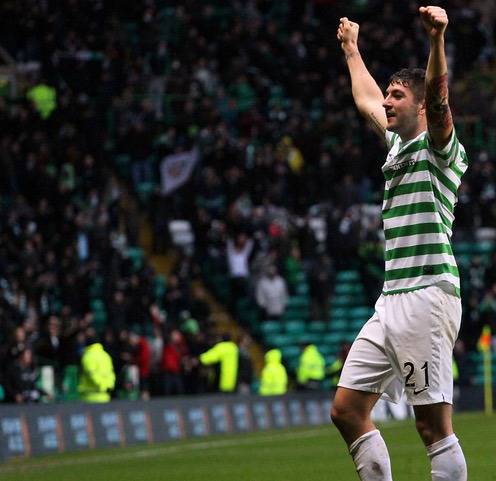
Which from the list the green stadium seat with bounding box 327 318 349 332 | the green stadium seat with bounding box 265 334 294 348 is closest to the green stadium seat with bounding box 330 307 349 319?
the green stadium seat with bounding box 327 318 349 332

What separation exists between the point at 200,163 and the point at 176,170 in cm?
72

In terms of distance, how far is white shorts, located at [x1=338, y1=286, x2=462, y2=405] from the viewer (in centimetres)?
784

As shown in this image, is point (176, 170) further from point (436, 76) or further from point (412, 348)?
point (436, 76)

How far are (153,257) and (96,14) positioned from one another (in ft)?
20.4

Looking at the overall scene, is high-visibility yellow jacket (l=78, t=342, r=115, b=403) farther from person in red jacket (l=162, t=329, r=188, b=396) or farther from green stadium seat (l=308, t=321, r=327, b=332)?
green stadium seat (l=308, t=321, r=327, b=332)

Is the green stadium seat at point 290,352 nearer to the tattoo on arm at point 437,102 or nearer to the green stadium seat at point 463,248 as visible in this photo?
the green stadium seat at point 463,248

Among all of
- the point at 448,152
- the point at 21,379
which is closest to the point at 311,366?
the point at 21,379

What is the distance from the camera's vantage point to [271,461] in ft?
56.1

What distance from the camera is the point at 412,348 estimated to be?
788 centimetres

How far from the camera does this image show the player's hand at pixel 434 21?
7.48 meters

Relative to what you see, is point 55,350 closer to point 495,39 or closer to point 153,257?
point 153,257

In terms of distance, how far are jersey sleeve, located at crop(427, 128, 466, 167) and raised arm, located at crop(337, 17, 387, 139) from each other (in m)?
0.70

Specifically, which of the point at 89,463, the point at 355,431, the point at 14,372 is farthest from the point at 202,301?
the point at 355,431

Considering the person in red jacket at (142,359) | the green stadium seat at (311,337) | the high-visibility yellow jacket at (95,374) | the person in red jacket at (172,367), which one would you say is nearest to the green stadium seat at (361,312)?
the green stadium seat at (311,337)
